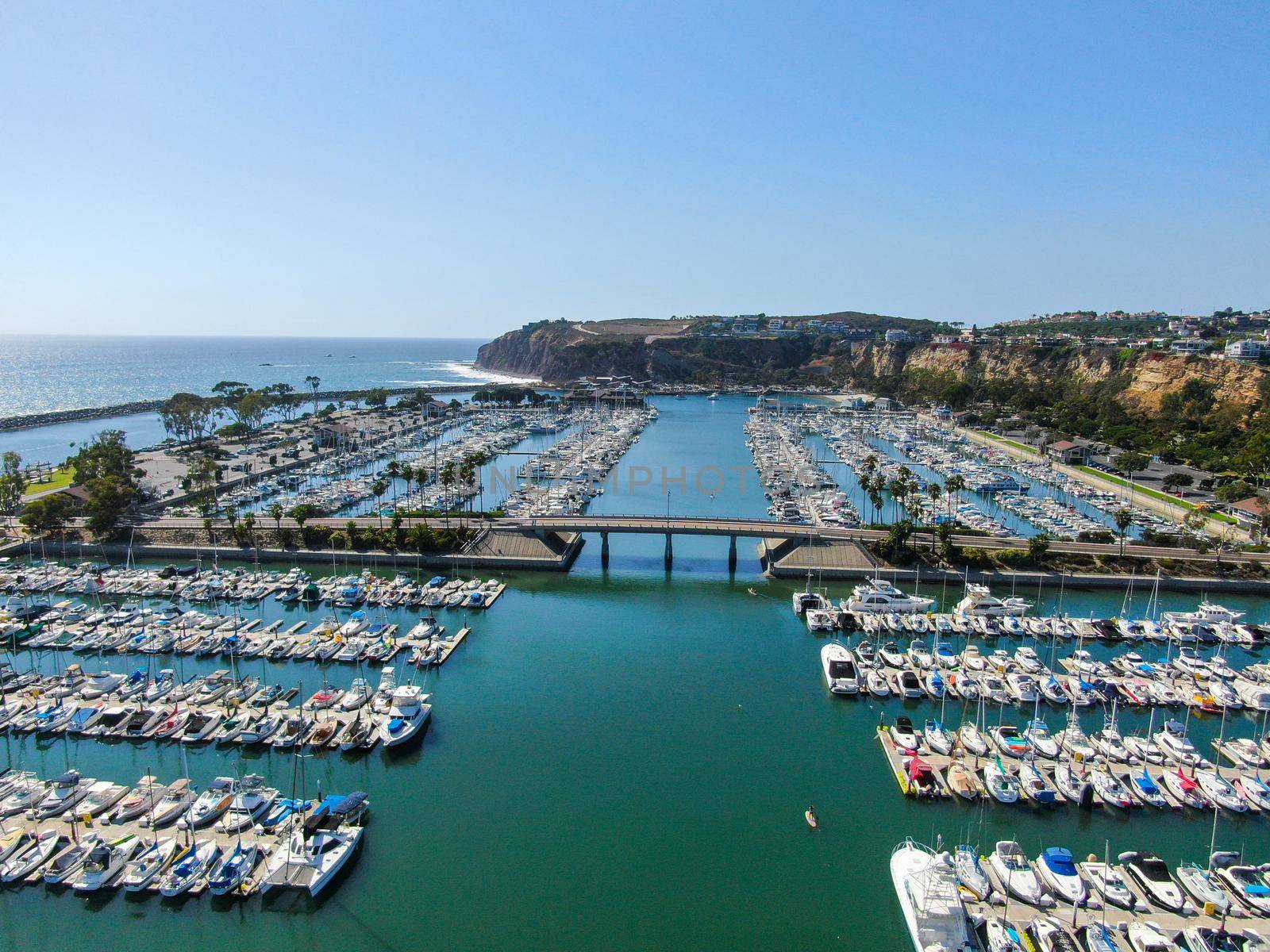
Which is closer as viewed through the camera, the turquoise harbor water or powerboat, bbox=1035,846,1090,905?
powerboat, bbox=1035,846,1090,905

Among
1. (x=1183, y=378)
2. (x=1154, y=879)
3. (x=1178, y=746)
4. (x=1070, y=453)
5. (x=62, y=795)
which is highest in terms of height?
(x=1183, y=378)

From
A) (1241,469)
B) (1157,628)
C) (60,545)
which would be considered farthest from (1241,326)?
(60,545)

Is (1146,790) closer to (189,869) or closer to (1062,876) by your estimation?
(1062,876)

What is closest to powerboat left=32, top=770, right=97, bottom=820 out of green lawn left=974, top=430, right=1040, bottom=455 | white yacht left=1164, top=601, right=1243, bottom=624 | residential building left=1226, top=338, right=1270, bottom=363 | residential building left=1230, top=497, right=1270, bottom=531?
white yacht left=1164, top=601, right=1243, bottom=624

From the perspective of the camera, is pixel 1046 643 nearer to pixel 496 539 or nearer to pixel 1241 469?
pixel 496 539

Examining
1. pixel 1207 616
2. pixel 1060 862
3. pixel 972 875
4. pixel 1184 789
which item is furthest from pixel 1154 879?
pixel 1207 616

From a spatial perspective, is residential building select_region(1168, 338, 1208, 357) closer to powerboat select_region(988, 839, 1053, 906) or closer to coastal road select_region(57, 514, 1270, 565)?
coastal road select_region(57, 514, 1270, 565)
